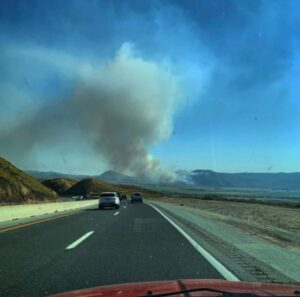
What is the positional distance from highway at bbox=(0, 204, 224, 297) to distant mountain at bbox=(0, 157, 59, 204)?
44762 millimetres

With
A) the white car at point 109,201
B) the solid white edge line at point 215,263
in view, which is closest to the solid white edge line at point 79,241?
the solid white edge line at point 215,263

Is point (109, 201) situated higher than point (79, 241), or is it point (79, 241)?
point (109, 201)

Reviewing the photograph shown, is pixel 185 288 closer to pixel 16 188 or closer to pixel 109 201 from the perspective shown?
pixel 109 201

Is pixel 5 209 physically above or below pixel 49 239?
above

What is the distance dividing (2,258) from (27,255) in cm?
65

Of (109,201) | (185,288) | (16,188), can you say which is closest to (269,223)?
(109,201)

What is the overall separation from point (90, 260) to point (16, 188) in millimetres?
→ 55504

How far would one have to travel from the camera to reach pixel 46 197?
7325 centimetres

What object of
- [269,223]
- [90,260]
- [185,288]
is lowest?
[185,288]

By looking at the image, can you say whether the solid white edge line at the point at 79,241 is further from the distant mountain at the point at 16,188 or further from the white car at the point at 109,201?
the distant mountain at the point at 16,188

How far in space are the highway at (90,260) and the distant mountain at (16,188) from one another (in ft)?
147

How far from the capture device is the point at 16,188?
213 feet

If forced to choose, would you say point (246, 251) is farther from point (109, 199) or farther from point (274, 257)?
point (109, 199)

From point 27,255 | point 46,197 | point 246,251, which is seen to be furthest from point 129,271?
point 46,197
